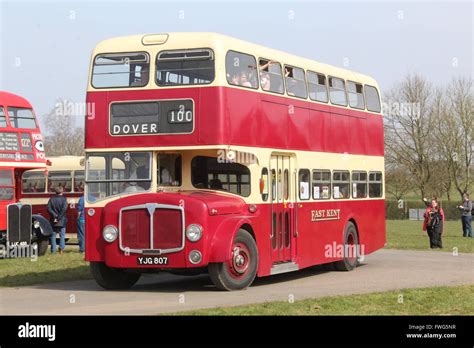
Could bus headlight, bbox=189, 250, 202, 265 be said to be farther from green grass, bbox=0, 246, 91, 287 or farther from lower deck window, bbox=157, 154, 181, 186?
green grass, bbox=0, 246, 91, 287

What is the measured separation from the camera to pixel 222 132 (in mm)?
15789

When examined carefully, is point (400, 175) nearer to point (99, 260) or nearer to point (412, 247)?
point (412, 247)

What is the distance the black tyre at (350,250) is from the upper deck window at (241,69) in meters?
5.75

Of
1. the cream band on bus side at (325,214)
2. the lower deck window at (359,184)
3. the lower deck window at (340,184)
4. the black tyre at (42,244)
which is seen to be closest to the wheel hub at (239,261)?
the cream band on bus side at (325,214)

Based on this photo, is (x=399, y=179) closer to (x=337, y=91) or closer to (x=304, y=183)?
(x=337, y=91)

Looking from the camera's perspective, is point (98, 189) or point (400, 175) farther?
point (400, 175)

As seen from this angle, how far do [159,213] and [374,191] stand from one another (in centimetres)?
912

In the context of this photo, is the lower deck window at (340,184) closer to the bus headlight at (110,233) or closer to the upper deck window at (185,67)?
the upper deck window at (185,67)

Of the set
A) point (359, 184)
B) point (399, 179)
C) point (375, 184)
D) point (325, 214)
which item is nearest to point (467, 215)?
point (375, 184)

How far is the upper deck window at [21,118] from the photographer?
89.7ft

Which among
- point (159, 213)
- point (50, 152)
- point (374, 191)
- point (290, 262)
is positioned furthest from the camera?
point (50, 152)

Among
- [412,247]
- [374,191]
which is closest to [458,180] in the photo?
[412,247]

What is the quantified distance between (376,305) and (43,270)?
9772 millimetres

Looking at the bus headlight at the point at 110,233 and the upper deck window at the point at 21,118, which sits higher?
the upper deck window at the point at 21,118
